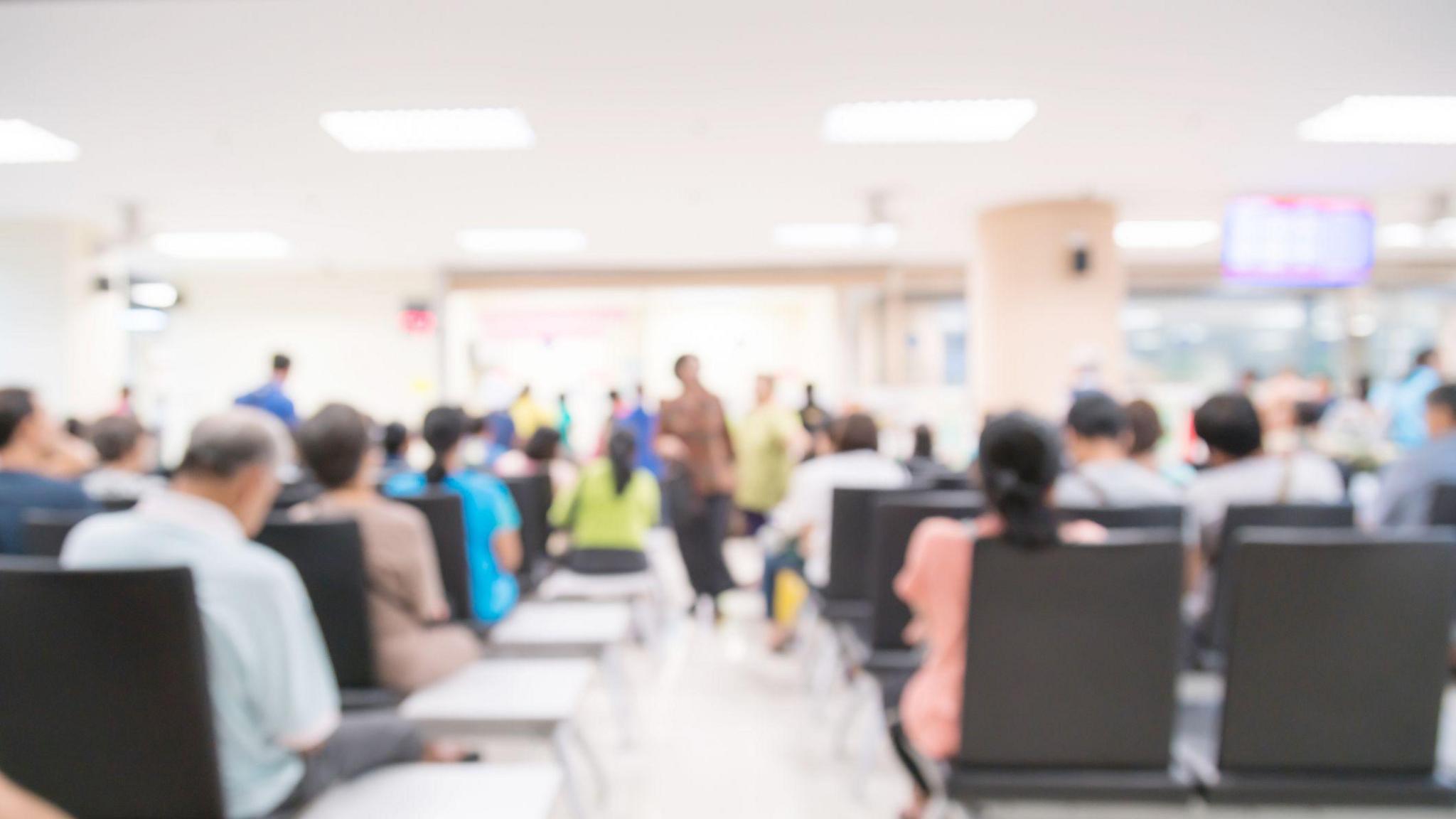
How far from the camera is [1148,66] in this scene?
3.71 m

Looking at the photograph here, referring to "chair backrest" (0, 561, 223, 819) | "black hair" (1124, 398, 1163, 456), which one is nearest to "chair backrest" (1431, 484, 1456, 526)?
"black hair" (1124, 398, 1163, 456)

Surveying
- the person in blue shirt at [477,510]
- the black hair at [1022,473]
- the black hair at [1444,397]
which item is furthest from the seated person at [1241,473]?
the person in blue shirt at [477,510]

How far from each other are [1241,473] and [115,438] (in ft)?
13.7

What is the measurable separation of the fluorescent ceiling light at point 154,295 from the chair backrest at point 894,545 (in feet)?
29.2

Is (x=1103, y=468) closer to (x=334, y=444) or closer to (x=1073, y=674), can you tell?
(x=1073, y=674)

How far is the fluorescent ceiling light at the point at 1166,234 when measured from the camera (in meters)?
7.63

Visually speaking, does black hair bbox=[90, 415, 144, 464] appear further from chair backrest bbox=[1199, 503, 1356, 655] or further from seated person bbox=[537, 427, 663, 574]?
chair backrest bbox=[1199, 503, 1356, 655]

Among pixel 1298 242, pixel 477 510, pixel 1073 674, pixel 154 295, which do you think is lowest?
pixel 1073 674

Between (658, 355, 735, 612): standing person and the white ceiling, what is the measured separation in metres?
1.77

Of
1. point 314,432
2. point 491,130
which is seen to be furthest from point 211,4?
point 314,432

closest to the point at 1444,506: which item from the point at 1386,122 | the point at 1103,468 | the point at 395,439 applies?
the point at 1103,468

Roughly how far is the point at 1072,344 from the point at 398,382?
776 cm

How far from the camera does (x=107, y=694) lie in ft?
4.19

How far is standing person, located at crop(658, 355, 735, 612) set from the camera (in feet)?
15.4
